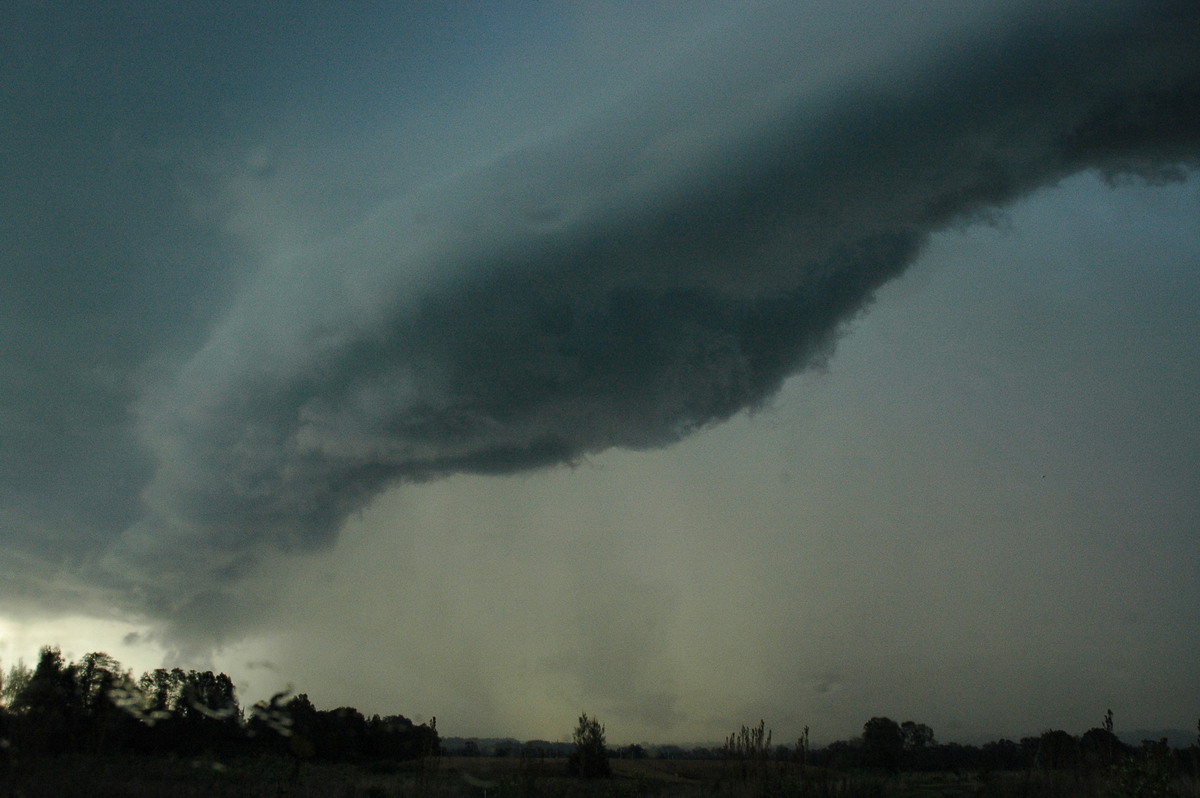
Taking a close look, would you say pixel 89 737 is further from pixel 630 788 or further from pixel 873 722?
pixel 873 722

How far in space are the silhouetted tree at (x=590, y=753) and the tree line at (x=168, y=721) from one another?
9008 mm

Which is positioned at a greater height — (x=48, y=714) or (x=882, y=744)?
(x=48, y=714)

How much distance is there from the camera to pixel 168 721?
62.9 meters

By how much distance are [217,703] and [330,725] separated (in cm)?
973

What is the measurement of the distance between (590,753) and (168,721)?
38.6m

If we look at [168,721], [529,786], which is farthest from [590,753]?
[168,721]

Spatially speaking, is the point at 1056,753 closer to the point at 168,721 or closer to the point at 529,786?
the point at 529,786

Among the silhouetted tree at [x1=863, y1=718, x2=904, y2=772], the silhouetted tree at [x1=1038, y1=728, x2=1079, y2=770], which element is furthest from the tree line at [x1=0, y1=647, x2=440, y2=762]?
the silhouetted tree at [x1=863, y1=718, x2=904, y2=772]

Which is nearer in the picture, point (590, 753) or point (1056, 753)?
point (1056, 753)

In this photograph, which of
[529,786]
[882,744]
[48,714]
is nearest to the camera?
[529,786]

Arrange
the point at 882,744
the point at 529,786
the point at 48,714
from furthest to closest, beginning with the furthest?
the point at 882,744 → the point at 48,714 → the point at 529,786

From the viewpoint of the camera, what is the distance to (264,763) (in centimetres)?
3931

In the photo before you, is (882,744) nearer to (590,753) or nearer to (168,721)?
(590,753)

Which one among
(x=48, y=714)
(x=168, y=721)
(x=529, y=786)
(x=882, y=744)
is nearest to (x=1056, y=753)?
(x=529, y=786)
